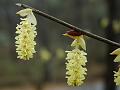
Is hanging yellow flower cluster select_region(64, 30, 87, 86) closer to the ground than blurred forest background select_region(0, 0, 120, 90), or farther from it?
farther from it

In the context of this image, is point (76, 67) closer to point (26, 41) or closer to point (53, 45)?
point (26, 41)

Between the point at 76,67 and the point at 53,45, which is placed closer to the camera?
the point at 76,67

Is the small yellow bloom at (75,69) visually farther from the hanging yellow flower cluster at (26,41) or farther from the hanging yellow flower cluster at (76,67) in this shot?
the hanging yellow flower cluster at (26,41)

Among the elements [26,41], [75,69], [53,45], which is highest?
[26,41]

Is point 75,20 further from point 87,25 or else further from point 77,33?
point 77,33

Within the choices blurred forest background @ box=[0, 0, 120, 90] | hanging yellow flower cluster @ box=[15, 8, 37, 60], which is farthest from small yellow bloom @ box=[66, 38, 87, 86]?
blurred forest background @ box=[0, 0, 120, 90]

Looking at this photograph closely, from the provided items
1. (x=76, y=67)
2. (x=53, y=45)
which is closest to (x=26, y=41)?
(x=76, y=67)

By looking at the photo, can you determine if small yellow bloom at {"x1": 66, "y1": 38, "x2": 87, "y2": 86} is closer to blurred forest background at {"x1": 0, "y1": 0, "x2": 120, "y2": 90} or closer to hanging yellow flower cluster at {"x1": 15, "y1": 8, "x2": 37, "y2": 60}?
hanging yellow flower cluster at {"x1": 15, "y1": 8, "x2": 37, "y2": 60}

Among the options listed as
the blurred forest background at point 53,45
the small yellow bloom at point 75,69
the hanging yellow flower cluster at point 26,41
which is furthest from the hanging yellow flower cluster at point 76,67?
the blurred forest background at point 53,45
